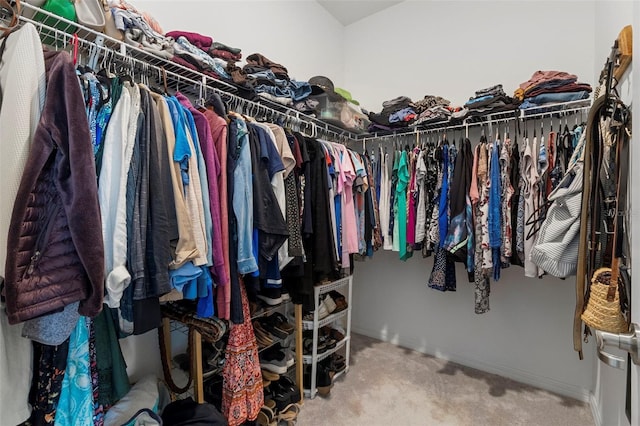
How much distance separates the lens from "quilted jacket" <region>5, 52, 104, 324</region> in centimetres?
70

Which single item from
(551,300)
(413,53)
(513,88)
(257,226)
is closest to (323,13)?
(413,53)

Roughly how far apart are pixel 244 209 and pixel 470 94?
2111 mm

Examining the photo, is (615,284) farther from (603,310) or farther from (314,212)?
(314,212)

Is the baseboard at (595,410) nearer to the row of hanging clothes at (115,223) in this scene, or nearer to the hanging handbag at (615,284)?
the hanging handbag at (615,284)

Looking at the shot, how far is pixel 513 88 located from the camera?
2.17 meters

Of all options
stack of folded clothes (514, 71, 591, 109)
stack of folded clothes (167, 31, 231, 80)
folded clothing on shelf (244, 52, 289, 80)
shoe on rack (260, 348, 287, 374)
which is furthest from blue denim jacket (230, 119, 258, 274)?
stack of folded clothes (514, 71, 591, 109)

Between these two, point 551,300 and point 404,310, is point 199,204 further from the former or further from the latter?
point 551,300

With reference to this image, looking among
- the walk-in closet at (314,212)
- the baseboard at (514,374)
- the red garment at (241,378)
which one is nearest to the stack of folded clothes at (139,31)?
the walk-in closet at (314,212)

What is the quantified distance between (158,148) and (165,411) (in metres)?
1.20

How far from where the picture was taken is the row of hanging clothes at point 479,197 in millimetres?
1733

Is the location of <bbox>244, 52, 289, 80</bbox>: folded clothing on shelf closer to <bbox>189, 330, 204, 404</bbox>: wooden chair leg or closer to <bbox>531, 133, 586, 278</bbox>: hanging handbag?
<bbox>189, 330, 204, 404</bbox>: wooden chair leg

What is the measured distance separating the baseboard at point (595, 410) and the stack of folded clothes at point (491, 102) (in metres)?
1.89

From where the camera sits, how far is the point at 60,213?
75 centimetres

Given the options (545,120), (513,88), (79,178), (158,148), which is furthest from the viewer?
(513,88)
